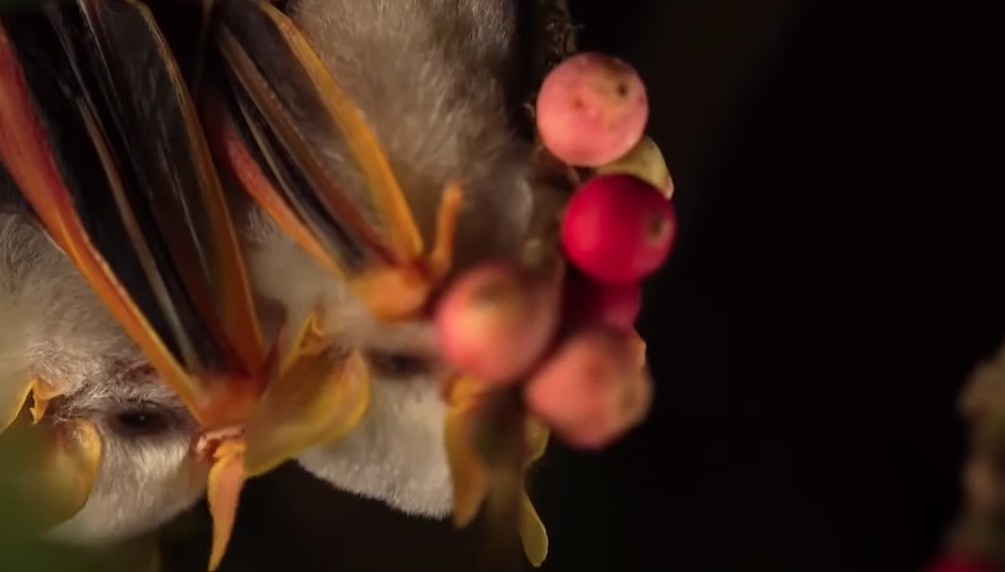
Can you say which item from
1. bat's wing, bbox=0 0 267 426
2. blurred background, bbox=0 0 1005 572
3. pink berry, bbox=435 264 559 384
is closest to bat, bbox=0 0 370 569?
bat's wing, bbox=0 0 267 426

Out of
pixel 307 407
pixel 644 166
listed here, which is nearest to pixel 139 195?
pixel 307 407

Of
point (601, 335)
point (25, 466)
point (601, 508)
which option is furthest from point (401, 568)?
point (601, 335)

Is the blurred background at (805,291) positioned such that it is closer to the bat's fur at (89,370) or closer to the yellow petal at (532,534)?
the yellow petal at (532,534)

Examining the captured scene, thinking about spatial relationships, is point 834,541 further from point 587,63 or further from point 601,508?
point 587,63

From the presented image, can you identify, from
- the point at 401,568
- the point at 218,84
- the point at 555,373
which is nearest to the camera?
the point at 555,373

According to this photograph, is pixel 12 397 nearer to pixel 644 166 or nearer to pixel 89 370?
pixel 89 370
